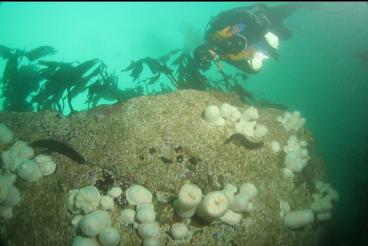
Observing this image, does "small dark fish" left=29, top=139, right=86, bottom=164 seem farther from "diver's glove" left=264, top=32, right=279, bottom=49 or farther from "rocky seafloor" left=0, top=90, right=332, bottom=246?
"diver's glove" left=264, top=32, right=279, bottom=49

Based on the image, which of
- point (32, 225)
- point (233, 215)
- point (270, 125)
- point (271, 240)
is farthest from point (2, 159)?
point (270, 125)

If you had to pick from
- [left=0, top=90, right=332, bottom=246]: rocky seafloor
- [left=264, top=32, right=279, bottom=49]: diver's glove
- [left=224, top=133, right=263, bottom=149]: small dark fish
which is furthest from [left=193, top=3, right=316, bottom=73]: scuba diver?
[left=224, top=133, right=263, bottom=149]: small dark fish

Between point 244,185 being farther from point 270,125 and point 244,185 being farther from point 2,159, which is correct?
point 2,159

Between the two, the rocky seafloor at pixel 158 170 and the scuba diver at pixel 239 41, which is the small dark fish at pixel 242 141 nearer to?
the rocky seafloor at pixel 158 170

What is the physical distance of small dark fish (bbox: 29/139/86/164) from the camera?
4684 mm

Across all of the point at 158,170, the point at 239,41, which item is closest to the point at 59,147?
the point at 158,170

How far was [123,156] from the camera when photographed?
4.74m

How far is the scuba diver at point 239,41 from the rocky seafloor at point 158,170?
59.9 inches

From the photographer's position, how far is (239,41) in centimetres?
658

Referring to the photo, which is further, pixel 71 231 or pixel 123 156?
pixel 123 156

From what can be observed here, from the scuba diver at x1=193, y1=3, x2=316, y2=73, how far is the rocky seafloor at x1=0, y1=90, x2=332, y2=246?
1521 millimetres

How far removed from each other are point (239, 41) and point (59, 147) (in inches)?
163

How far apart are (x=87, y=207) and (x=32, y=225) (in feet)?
2.74

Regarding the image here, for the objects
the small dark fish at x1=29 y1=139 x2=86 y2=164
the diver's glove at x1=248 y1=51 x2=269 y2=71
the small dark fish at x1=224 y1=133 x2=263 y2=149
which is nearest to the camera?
the small dark fish at x1=29 y1=139 x2=86 y2=164
